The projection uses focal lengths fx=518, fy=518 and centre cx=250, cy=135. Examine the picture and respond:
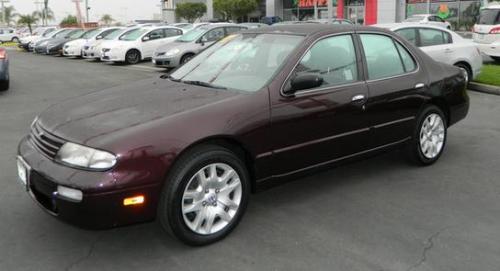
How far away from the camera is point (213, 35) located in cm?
1642

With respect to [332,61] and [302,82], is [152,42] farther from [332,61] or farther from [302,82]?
[302,82]

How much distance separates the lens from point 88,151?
326 centimetres

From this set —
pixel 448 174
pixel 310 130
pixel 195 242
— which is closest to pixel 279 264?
pixel 195 242

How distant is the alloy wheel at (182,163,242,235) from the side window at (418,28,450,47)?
8.13 metres

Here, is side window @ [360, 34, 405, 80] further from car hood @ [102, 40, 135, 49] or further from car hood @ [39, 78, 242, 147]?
car hood @ [102, 40, 135, 49]

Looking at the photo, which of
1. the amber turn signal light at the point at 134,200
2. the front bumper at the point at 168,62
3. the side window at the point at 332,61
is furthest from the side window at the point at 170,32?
the amber turn signal light at the point at 134,200

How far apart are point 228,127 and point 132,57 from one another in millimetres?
16741

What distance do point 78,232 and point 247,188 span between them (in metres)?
1.30

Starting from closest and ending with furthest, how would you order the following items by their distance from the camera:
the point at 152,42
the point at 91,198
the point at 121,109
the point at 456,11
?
the point at 91,198, the point at 121,109, the point at 152,42, the point at 456,11

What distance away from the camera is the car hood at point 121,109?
11.3 ft

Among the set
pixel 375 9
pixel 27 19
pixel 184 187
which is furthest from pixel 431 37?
pixel 27 19

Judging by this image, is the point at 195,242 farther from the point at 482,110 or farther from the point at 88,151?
the point at 482,110

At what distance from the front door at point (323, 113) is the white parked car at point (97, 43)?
17.2m

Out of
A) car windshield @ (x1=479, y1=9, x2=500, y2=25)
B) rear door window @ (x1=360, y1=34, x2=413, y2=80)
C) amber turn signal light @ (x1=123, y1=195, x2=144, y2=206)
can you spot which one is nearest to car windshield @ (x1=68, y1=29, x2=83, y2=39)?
car windshield @ (x1=479, y1=9, x2=500, y2=25)
